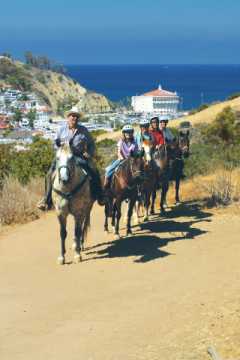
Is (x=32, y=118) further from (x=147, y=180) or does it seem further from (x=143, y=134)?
A: (x=143, y=134)

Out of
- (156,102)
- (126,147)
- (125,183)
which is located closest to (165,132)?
(126,147)

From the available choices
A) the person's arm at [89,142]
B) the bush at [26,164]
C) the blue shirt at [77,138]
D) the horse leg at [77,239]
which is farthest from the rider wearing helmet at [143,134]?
the bush at [26,164]

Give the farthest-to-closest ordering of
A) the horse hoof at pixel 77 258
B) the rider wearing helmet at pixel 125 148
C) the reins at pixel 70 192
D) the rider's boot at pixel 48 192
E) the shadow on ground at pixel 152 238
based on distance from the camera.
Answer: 1. the rider wearing helmet at pixel 125 148
2. the shadow on ground at pixel 152 238
3. the horse hoof at pixel 77 258
4. the rider's boot at pixel 48 192
5. the reins at pixel 70 192

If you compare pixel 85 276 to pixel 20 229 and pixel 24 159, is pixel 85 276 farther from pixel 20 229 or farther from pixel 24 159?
pixel 24 159

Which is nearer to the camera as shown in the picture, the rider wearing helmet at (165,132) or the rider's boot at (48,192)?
the rider's boot at (48,192)

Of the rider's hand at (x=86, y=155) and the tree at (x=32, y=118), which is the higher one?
the rider's hand at (x=86, y=155)

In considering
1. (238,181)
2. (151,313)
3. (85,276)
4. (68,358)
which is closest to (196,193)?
(238,181)

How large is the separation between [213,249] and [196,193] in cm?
636

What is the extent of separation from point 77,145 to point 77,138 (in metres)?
→ 0.11

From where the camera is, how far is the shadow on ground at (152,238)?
12852 millimetres

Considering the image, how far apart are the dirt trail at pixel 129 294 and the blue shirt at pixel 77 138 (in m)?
1.85

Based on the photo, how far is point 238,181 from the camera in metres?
18.4

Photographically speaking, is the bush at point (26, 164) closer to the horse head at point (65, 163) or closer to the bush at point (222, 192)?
the bush at point (222, 192)

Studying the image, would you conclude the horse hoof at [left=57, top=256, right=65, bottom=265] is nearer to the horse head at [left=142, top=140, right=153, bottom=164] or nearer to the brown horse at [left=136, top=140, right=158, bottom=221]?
the brown horse at [left=136, top=140, right=158, bottom=221]
